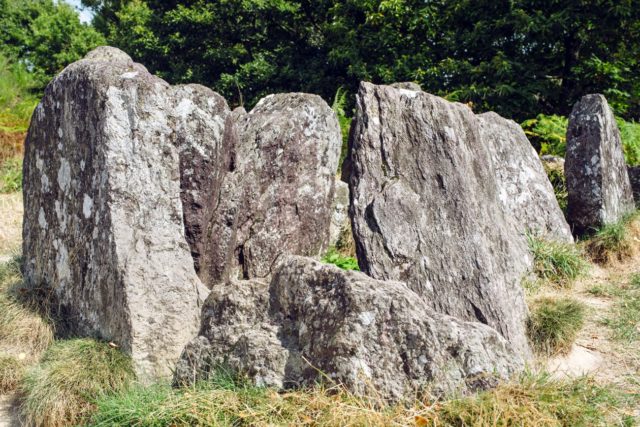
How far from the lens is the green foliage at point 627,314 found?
5.75m

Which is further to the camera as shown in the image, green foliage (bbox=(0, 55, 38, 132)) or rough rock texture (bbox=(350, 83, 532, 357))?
green foliage (bbox=(0, 55, 38, 132))

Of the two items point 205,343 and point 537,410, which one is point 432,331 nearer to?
point 537,410

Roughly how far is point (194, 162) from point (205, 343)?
1.95 meters

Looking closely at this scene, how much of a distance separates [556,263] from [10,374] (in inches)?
217

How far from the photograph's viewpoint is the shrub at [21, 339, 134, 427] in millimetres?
4125

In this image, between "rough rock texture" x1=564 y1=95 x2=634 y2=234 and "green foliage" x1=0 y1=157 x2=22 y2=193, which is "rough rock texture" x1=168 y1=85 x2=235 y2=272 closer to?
"rough rock texture" x1=564 y1=95 x2=634 y2=234

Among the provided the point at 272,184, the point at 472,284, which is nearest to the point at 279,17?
the point at 272,184

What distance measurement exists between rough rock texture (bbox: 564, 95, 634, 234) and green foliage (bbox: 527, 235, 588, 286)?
4.89 ft

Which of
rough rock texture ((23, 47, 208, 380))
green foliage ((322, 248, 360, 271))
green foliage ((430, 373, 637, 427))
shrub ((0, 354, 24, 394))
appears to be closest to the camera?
green foliage ((430, 373, 637, 427))

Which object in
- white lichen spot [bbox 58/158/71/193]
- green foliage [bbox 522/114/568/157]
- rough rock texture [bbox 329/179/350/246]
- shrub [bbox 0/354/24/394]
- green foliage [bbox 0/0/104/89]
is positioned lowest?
shrub [bbox 0/354/24/394]

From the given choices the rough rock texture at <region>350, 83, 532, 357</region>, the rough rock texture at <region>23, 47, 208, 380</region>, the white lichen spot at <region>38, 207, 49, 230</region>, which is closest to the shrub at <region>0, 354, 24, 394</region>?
the rough rock texture at <region>23, 47, 208, 380</region>

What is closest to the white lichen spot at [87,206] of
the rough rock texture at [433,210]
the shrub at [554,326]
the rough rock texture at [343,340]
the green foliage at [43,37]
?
the rough rock texture at [343,340]

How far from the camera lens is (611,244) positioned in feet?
25.9

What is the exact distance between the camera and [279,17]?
18.8 meters
